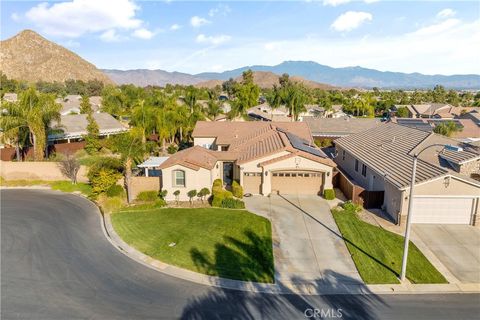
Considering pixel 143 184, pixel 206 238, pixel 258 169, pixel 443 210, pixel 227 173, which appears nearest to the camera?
pixel 206 238

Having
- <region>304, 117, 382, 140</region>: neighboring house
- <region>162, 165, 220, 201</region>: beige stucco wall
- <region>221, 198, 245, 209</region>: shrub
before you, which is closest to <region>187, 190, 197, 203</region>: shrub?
<region>162, 165, 220, 201</region>: beige stucco wall

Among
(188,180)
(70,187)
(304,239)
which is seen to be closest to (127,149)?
(188,180)

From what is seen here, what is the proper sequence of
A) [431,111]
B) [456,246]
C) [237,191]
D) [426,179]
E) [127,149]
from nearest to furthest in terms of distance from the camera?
1. [456,246]
2. [426,179]
3. [127,149]
4. [237,191]
5. [431,111]

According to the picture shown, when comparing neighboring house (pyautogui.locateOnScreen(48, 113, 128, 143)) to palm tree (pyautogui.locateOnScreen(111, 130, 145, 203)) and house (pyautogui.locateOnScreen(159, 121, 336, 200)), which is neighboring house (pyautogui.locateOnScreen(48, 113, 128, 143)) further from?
house (pyautogui.locateOnScreen(159, 121, 336, 200))

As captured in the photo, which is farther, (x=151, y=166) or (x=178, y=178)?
(x=151, y=166)

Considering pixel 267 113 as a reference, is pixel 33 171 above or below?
below

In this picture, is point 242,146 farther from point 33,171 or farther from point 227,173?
point 33,171

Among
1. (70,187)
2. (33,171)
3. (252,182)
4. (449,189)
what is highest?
(449,189)

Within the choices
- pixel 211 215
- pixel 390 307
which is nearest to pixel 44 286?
pixel 211 215

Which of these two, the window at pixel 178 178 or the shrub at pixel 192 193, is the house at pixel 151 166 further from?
the shrub at pixel 192 193
